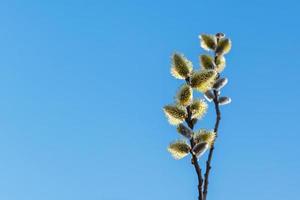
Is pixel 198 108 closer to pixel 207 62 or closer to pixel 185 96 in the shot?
pixel 185 96

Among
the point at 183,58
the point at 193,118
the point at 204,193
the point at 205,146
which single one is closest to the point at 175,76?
the point at 183,58

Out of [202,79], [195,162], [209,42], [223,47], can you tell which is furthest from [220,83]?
[195,162]

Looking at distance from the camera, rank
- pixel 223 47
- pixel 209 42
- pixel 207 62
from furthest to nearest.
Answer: pixel 209 42 → pixel 223 47 → pixel 207 62

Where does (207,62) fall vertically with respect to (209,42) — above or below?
below

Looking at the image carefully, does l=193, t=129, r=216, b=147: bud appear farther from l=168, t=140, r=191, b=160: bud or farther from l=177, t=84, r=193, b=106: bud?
l=177, t=84, r=193, b=106: bud

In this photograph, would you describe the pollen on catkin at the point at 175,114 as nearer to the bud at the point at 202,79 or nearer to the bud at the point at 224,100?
the bud at the point at 202,79

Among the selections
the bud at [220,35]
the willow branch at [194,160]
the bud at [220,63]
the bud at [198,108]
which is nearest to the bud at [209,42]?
the bud at [220,35]

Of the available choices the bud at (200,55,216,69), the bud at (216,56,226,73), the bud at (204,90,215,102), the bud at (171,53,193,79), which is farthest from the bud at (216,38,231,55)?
the bud at (171,53,193,79)

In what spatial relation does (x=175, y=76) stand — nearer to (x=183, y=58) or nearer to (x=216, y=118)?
(x=183, y=58)
